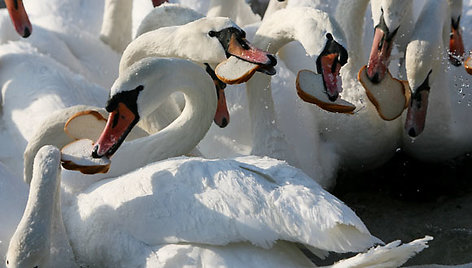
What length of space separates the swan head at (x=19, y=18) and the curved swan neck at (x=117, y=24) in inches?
36.3

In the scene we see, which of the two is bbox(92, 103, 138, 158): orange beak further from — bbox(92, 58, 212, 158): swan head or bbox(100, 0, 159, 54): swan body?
bbox(100, 0, 159, 54): swan body

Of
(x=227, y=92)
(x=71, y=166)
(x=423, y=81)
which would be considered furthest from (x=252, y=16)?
(x=71, y=166)

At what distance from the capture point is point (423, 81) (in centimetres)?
626

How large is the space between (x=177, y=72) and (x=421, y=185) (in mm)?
1951

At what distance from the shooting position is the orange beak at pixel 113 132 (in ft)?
16.9

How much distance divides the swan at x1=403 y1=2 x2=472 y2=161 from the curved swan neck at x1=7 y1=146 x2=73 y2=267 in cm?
209

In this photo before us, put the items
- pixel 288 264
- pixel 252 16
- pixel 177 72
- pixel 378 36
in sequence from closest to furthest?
pixel 288 264, pixel 177 72, pixel 378 36, pixel 252 16

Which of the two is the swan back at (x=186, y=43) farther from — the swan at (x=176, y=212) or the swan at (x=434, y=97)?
the swan at (x=434, y=97)

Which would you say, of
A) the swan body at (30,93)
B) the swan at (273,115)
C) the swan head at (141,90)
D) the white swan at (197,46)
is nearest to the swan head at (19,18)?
the swan body at (30,93)

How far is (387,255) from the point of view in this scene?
4469mm

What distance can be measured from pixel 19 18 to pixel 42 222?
231 cm

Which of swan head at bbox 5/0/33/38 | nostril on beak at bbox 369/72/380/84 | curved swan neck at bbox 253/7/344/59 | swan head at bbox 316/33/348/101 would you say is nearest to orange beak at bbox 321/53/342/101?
swan head at bbox 316/33/348/101

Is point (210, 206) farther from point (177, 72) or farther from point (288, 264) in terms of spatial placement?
point (177, 72)

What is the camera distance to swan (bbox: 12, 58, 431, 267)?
4.62 meters
